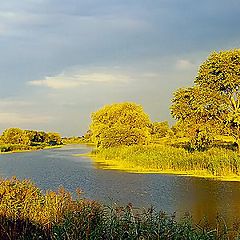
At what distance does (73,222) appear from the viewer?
19.5 ft

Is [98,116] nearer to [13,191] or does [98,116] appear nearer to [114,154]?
[114,154]

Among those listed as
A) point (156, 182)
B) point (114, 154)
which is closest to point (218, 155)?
point (156, 182)

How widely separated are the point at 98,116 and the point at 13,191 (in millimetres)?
33229

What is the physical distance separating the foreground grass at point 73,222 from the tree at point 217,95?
1443 cm

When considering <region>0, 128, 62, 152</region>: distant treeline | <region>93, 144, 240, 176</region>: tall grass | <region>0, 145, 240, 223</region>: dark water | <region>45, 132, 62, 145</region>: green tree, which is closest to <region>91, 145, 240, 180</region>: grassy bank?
<region>93, 144, 240, 176</region>: tall grass

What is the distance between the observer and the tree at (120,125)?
37.2 m

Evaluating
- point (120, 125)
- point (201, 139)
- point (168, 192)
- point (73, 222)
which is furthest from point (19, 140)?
point (73, 222)

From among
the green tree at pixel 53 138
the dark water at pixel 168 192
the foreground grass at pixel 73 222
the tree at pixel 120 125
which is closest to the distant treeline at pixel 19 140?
the green tree at pixel 53 138

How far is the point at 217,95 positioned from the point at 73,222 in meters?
17.1

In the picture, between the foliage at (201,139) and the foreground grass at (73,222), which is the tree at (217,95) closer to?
the foliage at (201,139)

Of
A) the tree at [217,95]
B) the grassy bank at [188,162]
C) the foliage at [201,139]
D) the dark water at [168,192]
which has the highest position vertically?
the tree at [217,95]

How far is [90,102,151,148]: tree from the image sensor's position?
1464 inches

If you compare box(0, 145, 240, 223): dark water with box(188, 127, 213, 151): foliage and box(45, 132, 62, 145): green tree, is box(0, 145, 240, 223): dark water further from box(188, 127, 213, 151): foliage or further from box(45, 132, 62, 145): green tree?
box(45, 132, 62, 145): green tree

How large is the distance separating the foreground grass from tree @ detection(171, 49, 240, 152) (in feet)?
47.3
